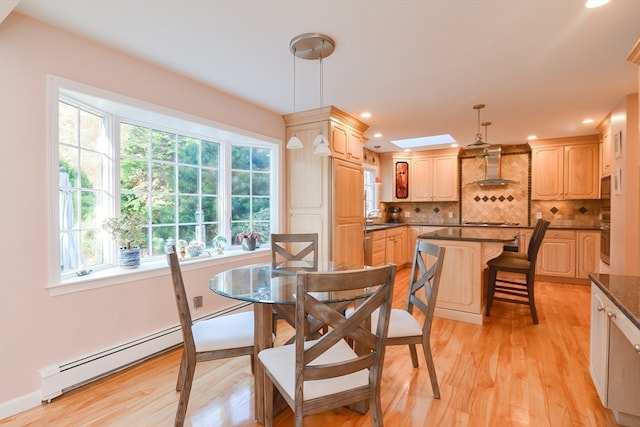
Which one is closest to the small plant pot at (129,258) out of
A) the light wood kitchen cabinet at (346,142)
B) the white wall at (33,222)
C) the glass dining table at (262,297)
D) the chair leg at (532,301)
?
the white wall at (33,222)

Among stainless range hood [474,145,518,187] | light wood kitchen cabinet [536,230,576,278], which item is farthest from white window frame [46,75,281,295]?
light wood kitchen cabinet [536,230,576,278]

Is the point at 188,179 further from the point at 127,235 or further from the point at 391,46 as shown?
the point at 391,46

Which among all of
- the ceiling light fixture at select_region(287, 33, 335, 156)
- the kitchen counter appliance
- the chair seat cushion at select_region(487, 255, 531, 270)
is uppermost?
the ceiling light fixture at select_region(287, 33, 335, 156)

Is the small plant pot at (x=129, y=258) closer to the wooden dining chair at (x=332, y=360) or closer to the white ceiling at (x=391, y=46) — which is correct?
Answer: the white ceiling at (x=391, y=46)

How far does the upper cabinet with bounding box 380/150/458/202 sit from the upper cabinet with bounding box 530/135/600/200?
4.25 feet

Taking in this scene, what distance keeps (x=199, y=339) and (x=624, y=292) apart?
7.49 ft

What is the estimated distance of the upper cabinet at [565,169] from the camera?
489cm

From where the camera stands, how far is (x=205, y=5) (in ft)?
5.80

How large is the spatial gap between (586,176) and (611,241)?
1.96 metres

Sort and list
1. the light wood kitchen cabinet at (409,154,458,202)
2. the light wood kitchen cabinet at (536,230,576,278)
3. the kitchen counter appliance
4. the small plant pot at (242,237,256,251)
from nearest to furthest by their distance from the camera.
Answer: the small plant pot at (242,237,256,251)
the light wood kitchen cabinet at (536,230,576,278)
the light wood kitchen cabinet at (409,154,458,202)
the kitchen counter appliance

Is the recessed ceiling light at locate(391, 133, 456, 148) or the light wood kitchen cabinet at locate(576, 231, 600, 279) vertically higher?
the recessed ceiling light at locate(391, 133, 456, 148)

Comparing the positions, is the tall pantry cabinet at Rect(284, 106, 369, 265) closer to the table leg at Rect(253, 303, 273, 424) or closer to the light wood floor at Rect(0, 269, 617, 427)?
the light wood floor at Rect(0, 269, 617, 427)

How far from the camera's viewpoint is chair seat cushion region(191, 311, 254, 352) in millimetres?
1748

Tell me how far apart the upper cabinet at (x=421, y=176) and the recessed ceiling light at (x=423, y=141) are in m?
0.31
